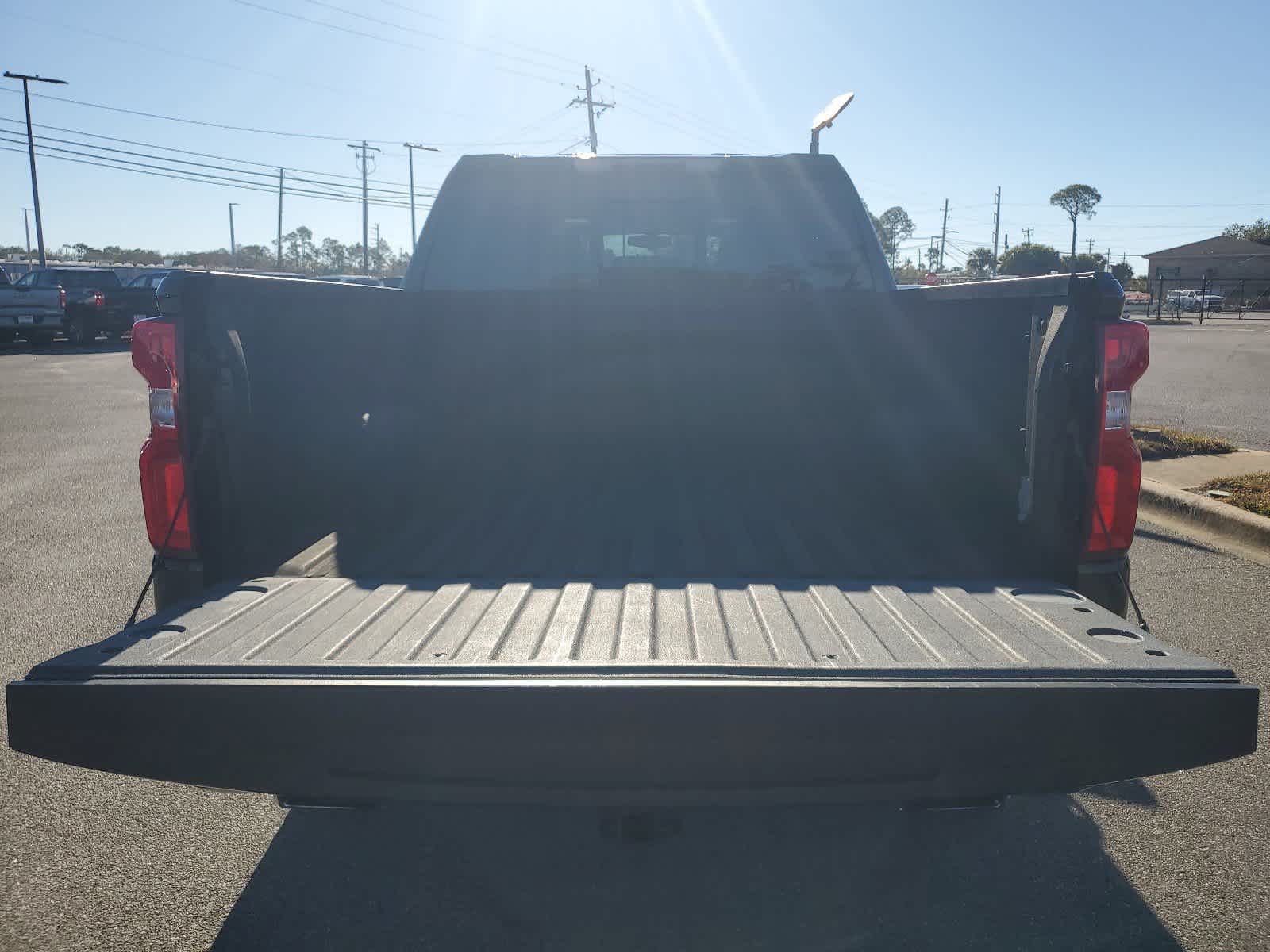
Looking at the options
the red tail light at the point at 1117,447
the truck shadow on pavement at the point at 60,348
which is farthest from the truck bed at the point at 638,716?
the truck shadow on pavement at the point at 60,348

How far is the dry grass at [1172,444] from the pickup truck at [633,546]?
5.46m

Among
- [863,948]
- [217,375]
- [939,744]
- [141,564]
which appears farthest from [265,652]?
[141,564]

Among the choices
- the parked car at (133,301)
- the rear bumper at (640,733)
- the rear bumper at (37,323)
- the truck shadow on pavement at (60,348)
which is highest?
the parked car at (133,301)

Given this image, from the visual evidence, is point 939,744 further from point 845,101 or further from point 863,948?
point 845,101

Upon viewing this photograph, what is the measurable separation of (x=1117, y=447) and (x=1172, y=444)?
7376 millimetres

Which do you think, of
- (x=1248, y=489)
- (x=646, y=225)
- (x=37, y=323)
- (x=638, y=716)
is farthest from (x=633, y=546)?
(x=37, y=323)

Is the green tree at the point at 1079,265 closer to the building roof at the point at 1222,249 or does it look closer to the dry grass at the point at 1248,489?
the dry grass at the point at 1248,489

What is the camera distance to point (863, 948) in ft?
8.36

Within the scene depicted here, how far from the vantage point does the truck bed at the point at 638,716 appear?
203 cm

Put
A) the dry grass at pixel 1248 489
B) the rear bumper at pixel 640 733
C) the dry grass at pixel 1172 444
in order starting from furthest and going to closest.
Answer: the dry grass at pixel 1172 444
the dry grass at pixel 1248 489
the rear bumper at pixel 640 733

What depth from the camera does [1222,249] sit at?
303 feet

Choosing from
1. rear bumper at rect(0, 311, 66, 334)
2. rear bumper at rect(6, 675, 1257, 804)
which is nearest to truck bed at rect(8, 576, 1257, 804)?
rear bumper at rect(6, 675, 1257, 804)

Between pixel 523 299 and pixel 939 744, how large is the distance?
213 centimetres

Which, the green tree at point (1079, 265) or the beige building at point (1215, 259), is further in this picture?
the beige building at point (1215, 259)
